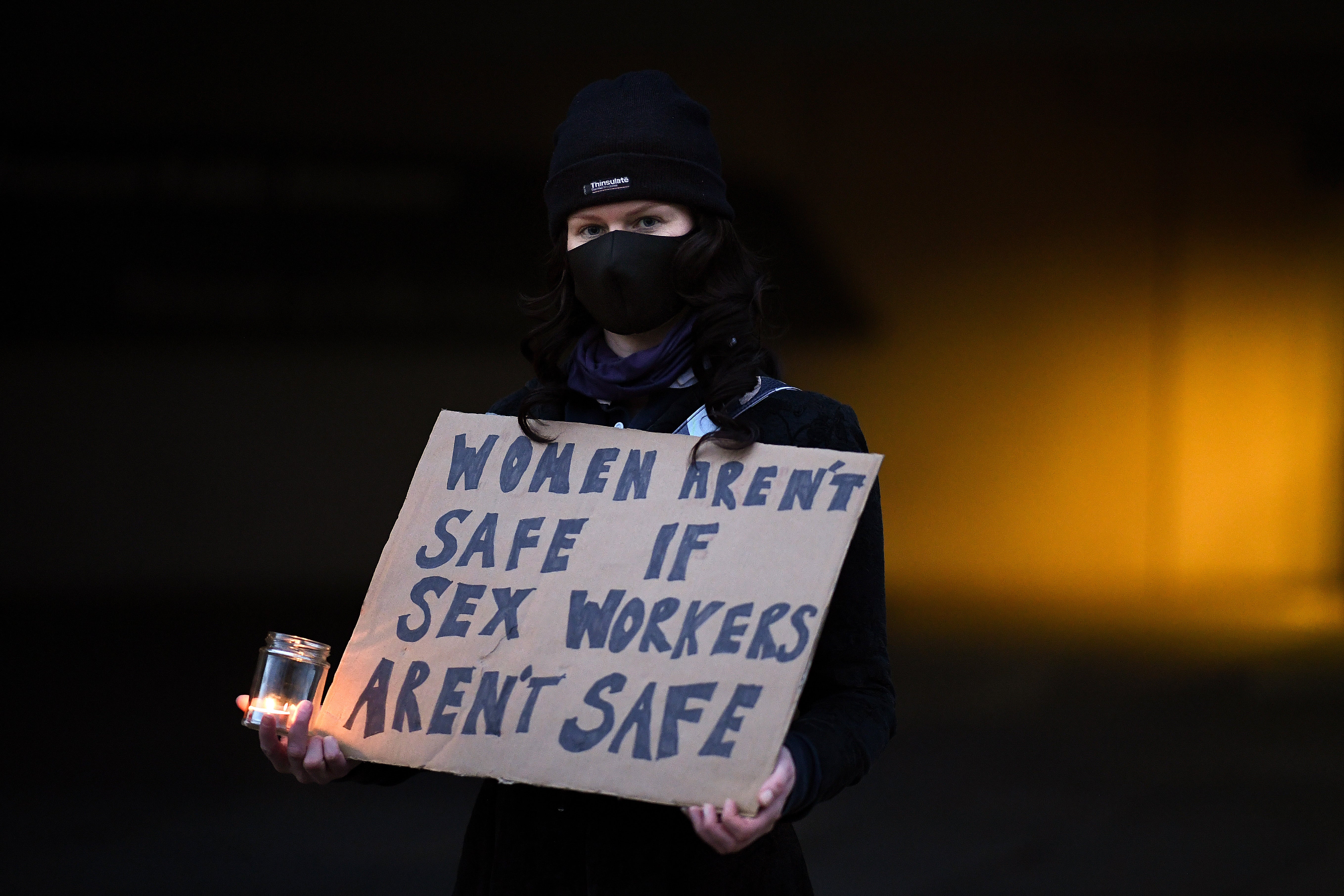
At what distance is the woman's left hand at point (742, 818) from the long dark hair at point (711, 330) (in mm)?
412

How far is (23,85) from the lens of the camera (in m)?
4.69

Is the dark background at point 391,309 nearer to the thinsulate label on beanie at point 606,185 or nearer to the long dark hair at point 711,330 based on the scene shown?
the long dark hair at point 711,330

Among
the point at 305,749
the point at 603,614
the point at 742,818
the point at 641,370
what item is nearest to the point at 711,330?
the point at 641,370

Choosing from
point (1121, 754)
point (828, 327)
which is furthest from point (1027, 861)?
point (828, 327)

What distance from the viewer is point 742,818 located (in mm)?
1339

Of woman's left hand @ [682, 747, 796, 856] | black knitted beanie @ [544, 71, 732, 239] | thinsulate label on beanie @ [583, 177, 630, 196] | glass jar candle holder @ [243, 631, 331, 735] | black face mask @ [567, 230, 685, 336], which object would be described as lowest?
woman's left hand @ [682, 747, 796, 856]

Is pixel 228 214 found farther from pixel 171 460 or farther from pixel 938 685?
pixel 938 685

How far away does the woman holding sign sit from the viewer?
1.55m

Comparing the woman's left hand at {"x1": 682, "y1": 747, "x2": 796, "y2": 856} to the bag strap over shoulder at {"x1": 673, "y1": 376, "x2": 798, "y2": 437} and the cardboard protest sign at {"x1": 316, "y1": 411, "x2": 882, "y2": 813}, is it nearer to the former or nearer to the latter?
the cardboard protest sign at {"x1": 316, "y1": 411, "x2": 882, "y2": 813}

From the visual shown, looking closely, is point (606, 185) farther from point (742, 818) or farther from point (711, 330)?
point (742, 818)

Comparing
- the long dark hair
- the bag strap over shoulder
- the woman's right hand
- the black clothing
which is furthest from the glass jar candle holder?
the bag strap over shoulder

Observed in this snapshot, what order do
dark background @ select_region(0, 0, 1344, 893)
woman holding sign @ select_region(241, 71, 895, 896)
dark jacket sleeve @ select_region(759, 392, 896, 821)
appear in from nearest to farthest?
dark jacket sleeve @ select_region(759, 392, 896, 821) → woman holding sign @ select_region(241, 71, 895, 896) → dark background @ select_region(0, 0, 1344, 893)

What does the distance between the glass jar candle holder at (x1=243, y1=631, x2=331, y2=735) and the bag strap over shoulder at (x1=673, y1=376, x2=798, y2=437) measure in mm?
545

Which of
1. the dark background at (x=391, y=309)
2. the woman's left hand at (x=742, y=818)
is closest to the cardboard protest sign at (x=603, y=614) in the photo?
the woman's left hand at (x=742, y=818)
